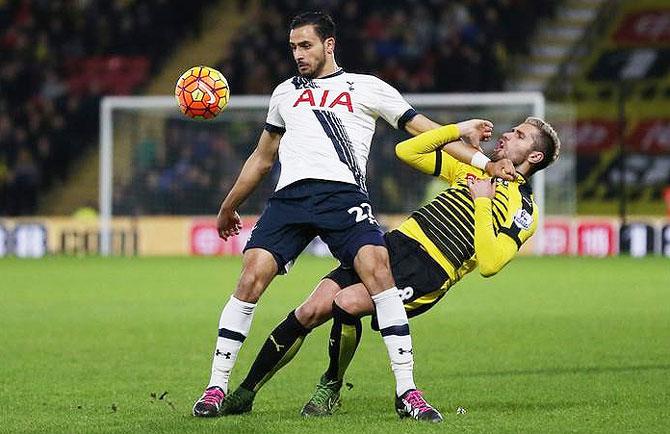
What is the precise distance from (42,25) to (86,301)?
55.2 feet

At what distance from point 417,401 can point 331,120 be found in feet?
4.36

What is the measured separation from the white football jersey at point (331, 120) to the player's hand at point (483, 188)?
0.43 meters

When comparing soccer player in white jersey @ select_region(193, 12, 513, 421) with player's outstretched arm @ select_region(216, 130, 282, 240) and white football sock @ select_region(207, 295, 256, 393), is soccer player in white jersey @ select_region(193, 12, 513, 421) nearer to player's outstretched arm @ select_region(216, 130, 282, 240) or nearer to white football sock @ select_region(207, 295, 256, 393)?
white football sock @ select_region(207, 295, 256, 393)

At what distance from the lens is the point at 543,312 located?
13578 millimetres

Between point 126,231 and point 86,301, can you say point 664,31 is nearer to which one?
point 126,231

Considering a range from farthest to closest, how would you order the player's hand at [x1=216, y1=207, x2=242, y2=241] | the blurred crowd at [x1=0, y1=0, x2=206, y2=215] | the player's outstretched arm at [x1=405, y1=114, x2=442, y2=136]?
the blurred crowd at [x1=0, y1=0, x2=206, y2=215] → the player's hand at [x1=216, y1=207, x2=242, y2=241] → the player's outstretched arm at [x1=405, y1=114, x2=442, y2=136]

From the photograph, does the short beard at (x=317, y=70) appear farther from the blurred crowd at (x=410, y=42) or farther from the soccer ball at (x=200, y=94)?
the blurred crowd at (x=410, y=42)

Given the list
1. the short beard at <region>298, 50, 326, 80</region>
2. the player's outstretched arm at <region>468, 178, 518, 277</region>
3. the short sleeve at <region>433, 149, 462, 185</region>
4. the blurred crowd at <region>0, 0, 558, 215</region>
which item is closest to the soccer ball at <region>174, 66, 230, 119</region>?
the short beard at <region>298, 50, 326, 80</region>

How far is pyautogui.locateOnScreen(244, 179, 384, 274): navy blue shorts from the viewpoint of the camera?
22.2 feet

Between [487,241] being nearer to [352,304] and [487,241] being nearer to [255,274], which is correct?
[352,304]

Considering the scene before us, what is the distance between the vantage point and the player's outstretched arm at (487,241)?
22.3 ft

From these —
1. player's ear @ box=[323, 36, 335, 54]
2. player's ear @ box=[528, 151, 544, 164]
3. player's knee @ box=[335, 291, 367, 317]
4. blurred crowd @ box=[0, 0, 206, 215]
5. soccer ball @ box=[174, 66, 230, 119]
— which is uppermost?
blurred crowd @ box=[0, 0, 206, 215]

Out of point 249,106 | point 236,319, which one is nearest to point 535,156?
point 236,319

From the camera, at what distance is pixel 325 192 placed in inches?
267
